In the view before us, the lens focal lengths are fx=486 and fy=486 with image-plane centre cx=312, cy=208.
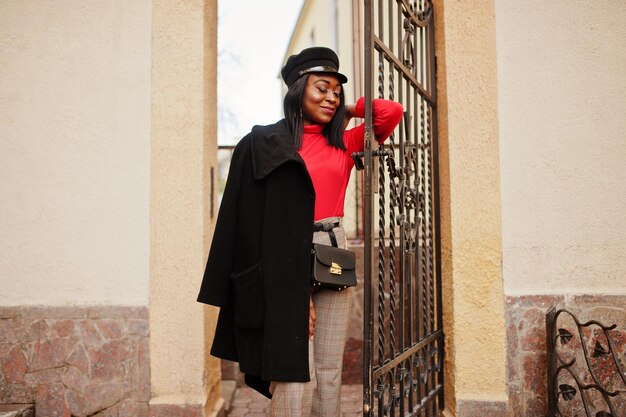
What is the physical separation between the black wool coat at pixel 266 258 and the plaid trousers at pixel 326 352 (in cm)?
12

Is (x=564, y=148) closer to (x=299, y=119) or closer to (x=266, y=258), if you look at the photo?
(x=299, y=119)

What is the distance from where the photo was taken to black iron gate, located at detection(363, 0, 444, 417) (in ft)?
7.25

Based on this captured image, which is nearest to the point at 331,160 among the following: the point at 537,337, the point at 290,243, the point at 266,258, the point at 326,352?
the point at 290,243

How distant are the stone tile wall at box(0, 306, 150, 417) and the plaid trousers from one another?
1.19 meters

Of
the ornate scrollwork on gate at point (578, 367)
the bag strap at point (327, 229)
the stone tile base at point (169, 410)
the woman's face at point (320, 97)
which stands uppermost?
the woman's face at point (320, 97)

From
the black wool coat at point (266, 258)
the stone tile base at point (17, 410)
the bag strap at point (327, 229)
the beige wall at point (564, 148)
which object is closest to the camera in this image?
the black wool coat at point (266, 258)

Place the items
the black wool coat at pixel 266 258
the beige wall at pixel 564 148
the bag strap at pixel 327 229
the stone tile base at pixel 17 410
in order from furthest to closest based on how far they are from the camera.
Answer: the beige wall at pixel 564 148 → the stone tile base at pixel 17 410 → the bag strap at pixel 327 229 → the black wool coat at pixel 266 258

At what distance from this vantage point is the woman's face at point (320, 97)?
91.7 inches

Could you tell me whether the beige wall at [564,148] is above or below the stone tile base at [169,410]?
above

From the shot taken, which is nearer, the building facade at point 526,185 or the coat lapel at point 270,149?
the coat lapel at point 270,149

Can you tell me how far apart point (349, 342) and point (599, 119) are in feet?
8.67

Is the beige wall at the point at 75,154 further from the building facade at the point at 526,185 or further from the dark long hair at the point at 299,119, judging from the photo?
the building facade at the point at 526,185

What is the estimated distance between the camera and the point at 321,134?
7.97 feet

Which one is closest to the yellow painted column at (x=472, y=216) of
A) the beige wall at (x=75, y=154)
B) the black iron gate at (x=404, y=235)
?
the black iron gate at (x=404, y=235)
